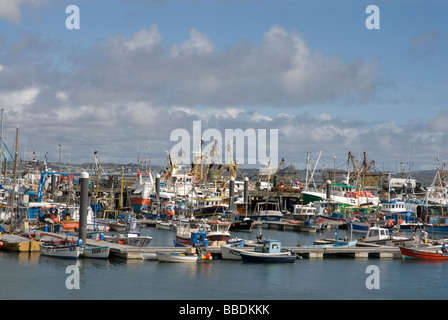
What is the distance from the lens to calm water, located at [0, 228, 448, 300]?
128ft

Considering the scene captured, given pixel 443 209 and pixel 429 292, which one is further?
pixel 443 209

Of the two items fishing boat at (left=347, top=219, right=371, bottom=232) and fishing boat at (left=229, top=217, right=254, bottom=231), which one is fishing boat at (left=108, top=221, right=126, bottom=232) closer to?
fishing boat at (left=229, top=217, right=254, bottom=231)

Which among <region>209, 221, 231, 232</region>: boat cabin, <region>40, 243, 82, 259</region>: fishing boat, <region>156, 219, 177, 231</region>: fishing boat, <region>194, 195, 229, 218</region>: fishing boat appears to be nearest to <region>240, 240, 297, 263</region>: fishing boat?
<region>209, 221, 231, 232</region>: boat cabin

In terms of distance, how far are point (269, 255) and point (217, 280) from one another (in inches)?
321

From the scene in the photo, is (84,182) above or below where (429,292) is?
above

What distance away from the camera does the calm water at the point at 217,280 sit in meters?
38.9

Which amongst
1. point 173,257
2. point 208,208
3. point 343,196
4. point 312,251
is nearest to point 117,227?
point 208,208

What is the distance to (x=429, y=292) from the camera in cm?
4266

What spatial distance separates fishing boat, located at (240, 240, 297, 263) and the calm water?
30.2 inches

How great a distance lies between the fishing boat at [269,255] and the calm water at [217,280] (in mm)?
767

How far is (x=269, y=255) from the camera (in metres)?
50.0
